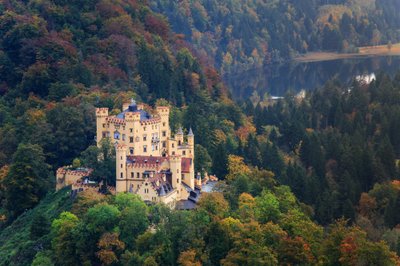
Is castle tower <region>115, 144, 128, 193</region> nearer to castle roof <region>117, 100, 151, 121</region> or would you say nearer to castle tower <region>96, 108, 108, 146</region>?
castle roof <region>117, 100, 151, 121</region>

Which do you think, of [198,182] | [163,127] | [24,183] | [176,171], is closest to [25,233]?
[24,183]

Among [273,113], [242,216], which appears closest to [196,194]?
[242,216]

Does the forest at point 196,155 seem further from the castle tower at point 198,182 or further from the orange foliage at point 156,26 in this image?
the castle tower at point 198,182

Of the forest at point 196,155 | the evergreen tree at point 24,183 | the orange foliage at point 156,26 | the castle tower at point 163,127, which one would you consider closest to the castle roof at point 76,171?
the forest at point 196,155

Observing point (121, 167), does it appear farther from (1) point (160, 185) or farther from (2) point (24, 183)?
(2) point (24, 183)

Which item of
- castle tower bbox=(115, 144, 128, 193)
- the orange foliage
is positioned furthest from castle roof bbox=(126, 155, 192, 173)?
the orange foliage

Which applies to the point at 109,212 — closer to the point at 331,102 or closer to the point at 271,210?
the point at 271,210
